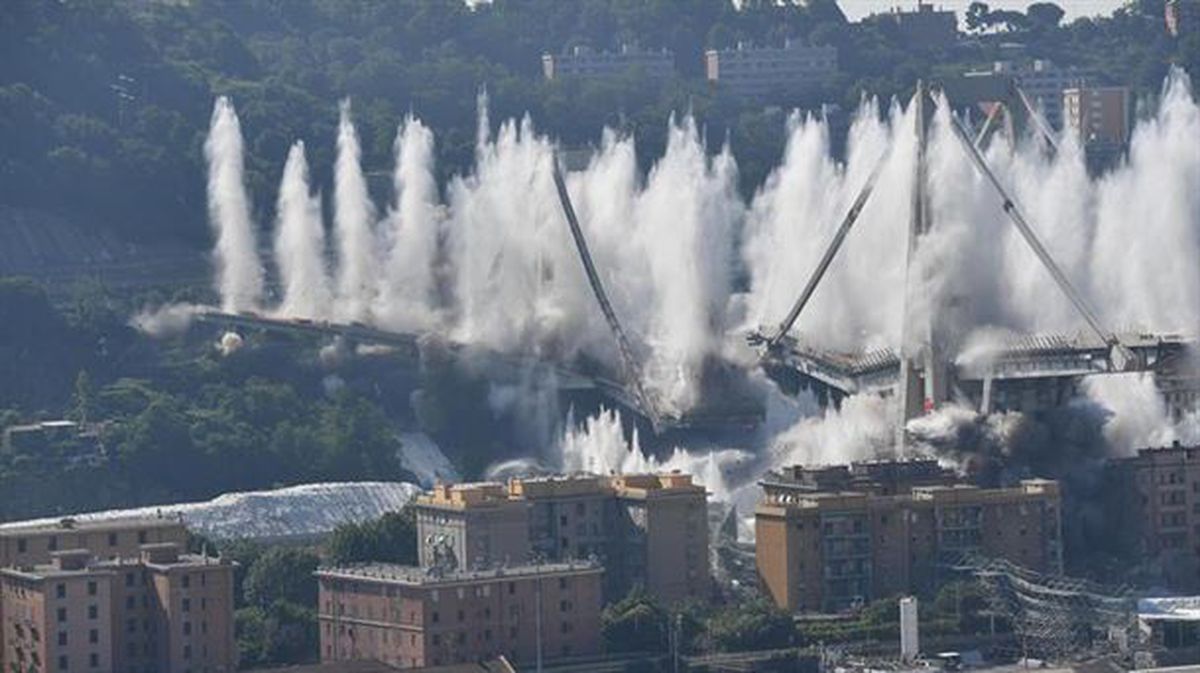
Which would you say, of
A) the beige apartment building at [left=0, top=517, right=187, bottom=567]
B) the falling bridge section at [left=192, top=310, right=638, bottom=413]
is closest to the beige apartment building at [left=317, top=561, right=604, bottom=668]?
the beige apartment building at [left=0, top=517, right=187, bottom=567]

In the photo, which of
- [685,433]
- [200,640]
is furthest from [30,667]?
[685,433]

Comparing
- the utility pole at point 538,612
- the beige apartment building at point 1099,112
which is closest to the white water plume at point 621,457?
the utility pole at point 538,612

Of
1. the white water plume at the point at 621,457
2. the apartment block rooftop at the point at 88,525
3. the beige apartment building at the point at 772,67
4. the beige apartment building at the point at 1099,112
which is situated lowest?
the apartment block rooftop at the point at 88,525

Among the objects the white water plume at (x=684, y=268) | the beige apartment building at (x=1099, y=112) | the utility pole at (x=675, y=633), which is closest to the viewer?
the utility pole at (x=675, y=633)

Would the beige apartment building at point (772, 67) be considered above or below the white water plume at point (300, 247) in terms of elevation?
above

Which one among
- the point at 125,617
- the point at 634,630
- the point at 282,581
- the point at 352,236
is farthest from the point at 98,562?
the point at 352,236

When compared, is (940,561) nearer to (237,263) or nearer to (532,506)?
(532,506)

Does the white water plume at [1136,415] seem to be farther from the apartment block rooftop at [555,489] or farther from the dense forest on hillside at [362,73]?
the dense forest on hillside at [362,73]

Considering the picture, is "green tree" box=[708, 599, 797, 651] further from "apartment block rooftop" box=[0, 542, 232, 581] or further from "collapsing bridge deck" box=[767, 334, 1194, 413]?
"collapsing bridge deck" box=[767, 334, 1194, 413]
